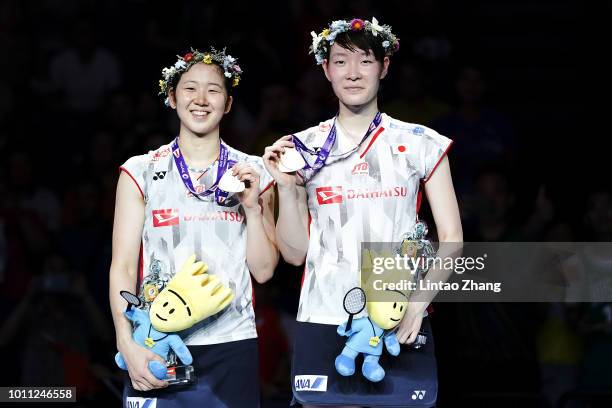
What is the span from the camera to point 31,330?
24.5 feet

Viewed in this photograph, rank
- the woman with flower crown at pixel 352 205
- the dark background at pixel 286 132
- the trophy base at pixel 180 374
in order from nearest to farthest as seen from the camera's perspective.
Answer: the woman with flower crown at pixel 352 205 < the trophy base at pixel 180 374 < the dark background at pixel 286 132

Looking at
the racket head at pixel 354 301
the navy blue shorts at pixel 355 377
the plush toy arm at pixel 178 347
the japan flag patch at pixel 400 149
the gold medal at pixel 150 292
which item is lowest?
the navy blue shorts at pixel 355 377

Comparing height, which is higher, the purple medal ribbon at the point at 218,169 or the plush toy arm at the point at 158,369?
the purple medal ribbon at the point at 218,169

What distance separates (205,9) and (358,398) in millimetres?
4776

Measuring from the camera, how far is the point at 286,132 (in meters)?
7.89

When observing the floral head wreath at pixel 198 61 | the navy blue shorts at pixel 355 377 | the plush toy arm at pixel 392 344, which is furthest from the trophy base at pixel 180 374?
the floral head wreath at pixel 198 61

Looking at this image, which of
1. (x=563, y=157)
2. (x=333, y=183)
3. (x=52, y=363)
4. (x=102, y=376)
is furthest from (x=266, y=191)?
(x=563, y=157)

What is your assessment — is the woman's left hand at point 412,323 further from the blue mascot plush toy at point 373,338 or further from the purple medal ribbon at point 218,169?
the purple medal ribbon at point 218,169

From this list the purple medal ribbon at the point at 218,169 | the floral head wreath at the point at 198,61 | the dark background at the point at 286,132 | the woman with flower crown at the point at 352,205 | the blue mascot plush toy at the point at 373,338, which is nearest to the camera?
the blue mascot plush toy at the point at 373,338

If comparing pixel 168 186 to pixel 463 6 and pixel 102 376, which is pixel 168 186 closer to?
pixel 102 376

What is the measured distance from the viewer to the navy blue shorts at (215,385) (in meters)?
5.21

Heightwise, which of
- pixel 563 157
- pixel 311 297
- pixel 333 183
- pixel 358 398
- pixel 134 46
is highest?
pixel 134 46

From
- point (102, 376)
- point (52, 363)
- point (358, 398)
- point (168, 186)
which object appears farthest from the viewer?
point (52, 363)

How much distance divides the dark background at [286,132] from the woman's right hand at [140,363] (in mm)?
1548
